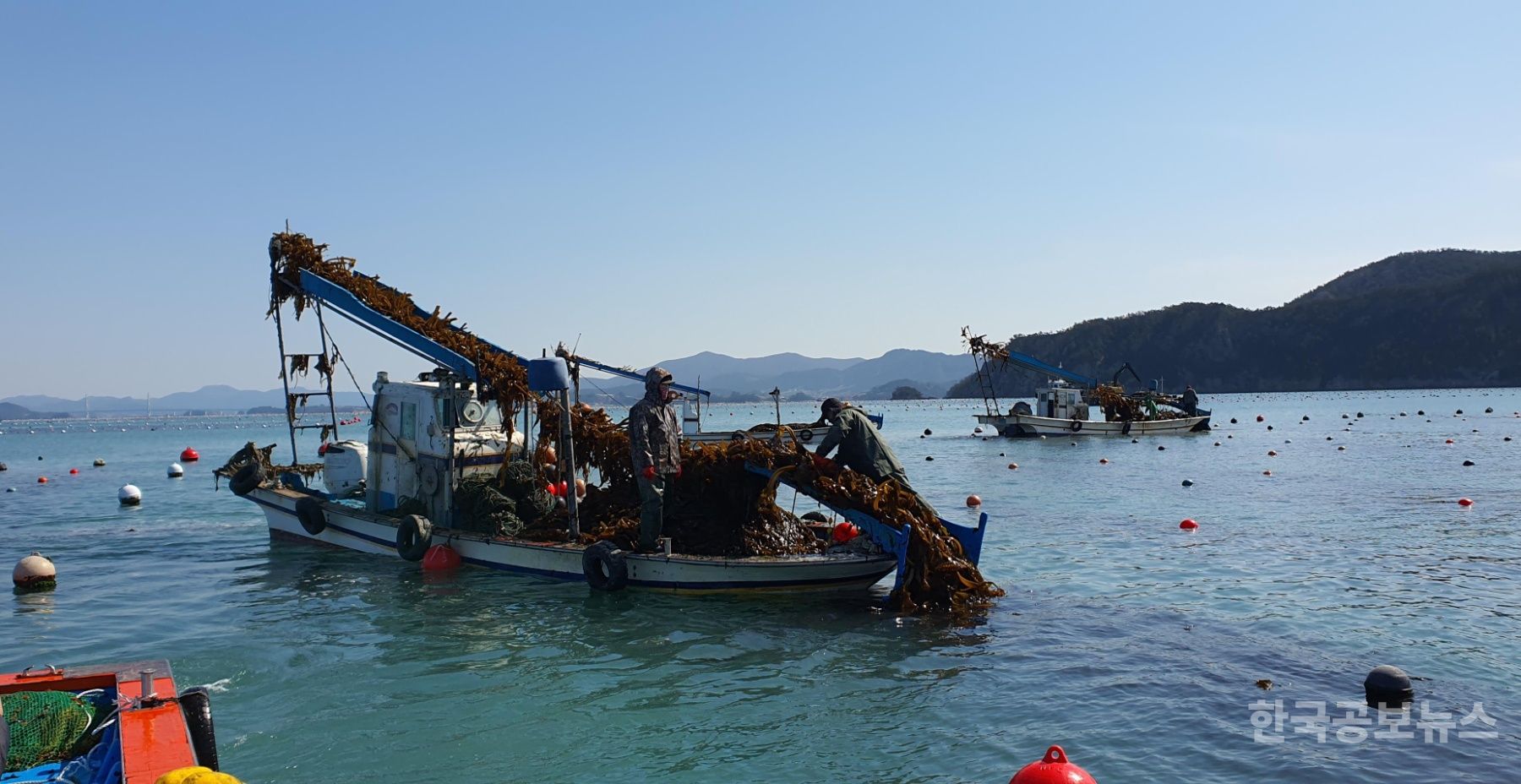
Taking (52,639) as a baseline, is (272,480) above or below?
above

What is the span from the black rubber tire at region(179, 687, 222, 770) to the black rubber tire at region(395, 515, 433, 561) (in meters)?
9.54

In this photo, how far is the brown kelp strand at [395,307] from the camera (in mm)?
16859

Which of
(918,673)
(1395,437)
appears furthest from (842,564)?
(1395,437)

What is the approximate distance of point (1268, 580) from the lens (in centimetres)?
1521

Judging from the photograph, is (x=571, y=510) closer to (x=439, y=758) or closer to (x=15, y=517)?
(x=439, y=758)

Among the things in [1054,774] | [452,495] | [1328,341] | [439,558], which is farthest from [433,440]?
[1328,341]

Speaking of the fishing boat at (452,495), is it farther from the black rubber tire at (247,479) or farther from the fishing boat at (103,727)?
the fishing boat at (103,727)

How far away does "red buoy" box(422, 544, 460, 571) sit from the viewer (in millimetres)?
16172

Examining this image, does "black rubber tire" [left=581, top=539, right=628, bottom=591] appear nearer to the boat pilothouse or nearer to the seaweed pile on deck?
the seaweed pile on deck

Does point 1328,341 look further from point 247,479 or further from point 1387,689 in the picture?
point 1387,689

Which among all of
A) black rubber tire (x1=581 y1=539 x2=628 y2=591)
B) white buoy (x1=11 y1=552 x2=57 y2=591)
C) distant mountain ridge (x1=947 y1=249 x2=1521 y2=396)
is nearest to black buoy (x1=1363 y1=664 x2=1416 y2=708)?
black rubber tire (x1=581 y1=539 x2=628 y2=591)

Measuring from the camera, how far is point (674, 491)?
15.0 m

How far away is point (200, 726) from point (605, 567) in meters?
7.59

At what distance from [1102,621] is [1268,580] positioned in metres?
4.23
